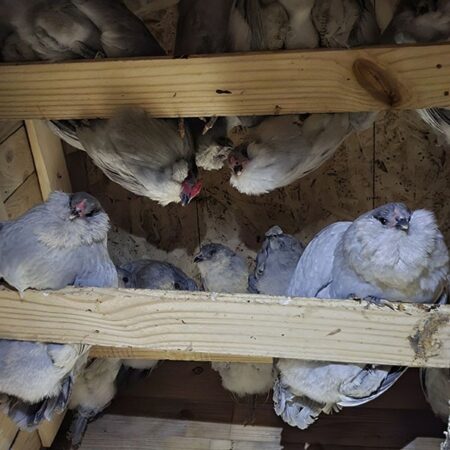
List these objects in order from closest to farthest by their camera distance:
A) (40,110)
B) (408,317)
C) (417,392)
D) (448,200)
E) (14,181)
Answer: (408,317), (40,110), (14,181), (448,200), (417,392)

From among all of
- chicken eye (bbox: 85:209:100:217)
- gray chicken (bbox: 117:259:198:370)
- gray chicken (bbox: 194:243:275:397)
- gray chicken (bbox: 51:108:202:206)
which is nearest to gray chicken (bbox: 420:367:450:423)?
gray chicken (bbox: 194:243:275:397)

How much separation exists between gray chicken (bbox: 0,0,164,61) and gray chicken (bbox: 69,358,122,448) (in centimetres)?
80

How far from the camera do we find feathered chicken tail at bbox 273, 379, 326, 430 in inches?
44.3

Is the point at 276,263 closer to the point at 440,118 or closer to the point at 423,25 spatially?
the point at 440,118

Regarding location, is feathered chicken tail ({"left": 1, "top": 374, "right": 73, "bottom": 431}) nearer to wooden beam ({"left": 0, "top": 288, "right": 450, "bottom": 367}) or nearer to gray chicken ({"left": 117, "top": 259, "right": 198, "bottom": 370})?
wooden beam ({"left": 0, "top": 288, "right": 450, "bottom": 367})

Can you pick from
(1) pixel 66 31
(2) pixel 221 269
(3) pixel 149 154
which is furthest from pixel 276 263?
(1) pixel 66 31

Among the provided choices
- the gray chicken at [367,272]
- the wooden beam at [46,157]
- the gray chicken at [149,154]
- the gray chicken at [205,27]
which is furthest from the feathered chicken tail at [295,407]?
the wooden beam at [46,157]

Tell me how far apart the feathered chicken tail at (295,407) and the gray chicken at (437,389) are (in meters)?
0.43

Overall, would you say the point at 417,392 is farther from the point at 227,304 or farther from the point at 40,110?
the point at 40,110

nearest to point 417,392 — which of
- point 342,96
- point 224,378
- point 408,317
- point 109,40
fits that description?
point 224,378

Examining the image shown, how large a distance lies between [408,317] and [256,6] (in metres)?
0.53

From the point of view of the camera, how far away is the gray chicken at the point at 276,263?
53.5 inches

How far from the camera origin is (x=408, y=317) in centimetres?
87

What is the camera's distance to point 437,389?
1503 millimetres
